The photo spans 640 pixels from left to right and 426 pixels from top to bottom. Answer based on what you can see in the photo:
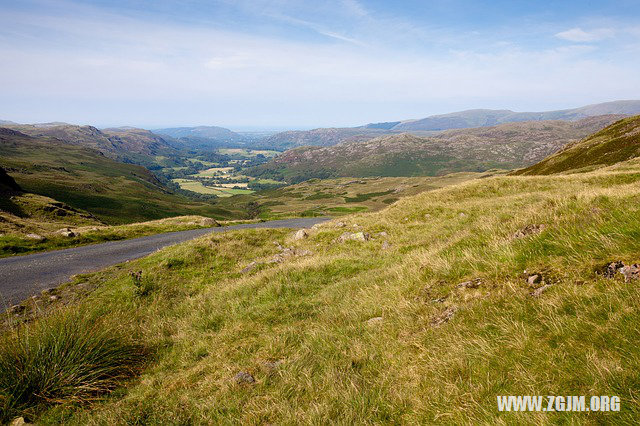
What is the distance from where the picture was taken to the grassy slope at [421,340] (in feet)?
13.0

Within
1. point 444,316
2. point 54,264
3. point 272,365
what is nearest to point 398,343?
point 444,316

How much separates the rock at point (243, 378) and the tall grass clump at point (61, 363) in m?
2.87

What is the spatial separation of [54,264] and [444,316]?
2613 cm

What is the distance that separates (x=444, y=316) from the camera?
6.18 m

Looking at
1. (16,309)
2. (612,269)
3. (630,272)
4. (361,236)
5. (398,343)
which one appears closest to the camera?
(630,272)

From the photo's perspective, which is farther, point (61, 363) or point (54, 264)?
point (54, 264)

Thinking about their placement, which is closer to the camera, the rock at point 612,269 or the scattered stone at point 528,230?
the rock at point 612,269

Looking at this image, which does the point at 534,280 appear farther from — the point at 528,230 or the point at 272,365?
the point at 272,365

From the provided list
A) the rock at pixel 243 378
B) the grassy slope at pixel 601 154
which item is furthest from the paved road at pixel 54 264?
the grassy slope at pixel 601 154

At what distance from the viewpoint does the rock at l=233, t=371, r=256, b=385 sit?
592cm

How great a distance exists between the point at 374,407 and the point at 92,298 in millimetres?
14704

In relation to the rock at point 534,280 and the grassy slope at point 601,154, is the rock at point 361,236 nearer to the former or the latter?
the rock at point 534,280

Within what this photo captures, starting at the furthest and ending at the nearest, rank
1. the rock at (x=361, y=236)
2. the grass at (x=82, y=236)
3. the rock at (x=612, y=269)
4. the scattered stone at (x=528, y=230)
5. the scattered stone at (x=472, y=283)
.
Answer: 1. the grass at (x=82, y=236)
2. the rock at (x=361, y=236)
3. the scattered stone at (x=528, y=230)
4. the scattered stone at (x=472, y=283)
5. the rock at (x=612, y=269)

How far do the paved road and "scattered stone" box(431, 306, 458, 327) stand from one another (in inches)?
625
